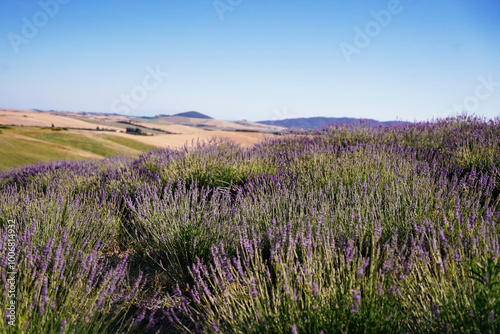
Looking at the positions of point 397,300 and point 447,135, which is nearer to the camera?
point 397,300

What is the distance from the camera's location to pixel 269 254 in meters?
2.85

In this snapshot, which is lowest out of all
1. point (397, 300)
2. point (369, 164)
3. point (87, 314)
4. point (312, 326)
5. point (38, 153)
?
point (38, 153)

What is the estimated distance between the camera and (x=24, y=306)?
Answer: 1.77 metres

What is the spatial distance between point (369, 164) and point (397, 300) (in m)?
3.20

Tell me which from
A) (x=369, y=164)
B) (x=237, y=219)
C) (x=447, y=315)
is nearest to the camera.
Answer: (x=447, y=315)

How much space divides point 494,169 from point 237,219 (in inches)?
136

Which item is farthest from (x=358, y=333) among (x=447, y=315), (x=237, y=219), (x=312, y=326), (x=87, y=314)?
(x=237, y=219)

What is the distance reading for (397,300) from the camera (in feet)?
5.41

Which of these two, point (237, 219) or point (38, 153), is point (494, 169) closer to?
point (237, 219)

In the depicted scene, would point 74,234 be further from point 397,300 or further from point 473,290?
point 473,290

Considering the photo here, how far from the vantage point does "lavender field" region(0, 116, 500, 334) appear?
159 cm

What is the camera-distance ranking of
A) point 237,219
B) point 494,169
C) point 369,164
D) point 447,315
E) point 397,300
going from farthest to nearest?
point 369,164 → point 494,169 → point 237,219 → point 397,300 → point 447,315

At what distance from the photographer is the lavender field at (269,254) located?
1.59m

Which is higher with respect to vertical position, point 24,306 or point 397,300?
point 397,300
